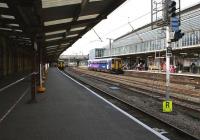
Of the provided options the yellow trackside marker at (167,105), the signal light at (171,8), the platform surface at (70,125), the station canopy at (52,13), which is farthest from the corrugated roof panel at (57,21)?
the yellow trackside marker at (167,105)

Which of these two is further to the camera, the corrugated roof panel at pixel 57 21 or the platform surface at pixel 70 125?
the corrugated roof panel at pixel 57 21

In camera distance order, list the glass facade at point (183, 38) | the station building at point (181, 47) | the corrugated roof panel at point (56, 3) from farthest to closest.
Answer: the glass facade at point (183, 38) < the station building at point (181, 47) < the corrugated roof panel at point (56, 3)

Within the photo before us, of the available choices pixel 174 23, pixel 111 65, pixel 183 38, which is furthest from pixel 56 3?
pixel 111 65

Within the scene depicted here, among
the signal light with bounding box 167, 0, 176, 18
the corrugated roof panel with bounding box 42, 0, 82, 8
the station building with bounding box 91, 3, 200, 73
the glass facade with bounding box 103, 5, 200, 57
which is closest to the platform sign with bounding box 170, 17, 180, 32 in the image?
the signal light with bounding box 167, 0, 176, 18

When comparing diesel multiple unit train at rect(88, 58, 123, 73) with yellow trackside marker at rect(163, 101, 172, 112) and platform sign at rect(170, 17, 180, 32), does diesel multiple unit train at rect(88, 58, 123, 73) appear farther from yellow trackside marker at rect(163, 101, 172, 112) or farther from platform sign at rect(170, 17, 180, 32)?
platform sign at rect(170, 17, 180, 32)

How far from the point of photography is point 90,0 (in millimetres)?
16969

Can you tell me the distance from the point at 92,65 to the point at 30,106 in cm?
7825

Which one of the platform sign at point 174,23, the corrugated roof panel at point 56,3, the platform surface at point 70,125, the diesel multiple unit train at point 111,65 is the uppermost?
the corrugated roof panel at point 56,3

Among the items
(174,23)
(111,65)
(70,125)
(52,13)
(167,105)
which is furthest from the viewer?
(111,65)

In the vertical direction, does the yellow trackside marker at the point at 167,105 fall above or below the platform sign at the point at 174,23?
below

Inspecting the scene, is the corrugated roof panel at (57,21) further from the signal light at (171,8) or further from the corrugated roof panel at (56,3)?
the signal light at (171,8)

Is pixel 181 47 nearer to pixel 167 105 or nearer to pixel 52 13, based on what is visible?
pixel 52 13

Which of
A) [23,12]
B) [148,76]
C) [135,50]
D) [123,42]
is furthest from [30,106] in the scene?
[123,42]

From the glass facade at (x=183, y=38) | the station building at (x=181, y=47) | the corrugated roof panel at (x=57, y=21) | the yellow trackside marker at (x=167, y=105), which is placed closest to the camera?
the yellow trackside marker at (x=167, y=105)
